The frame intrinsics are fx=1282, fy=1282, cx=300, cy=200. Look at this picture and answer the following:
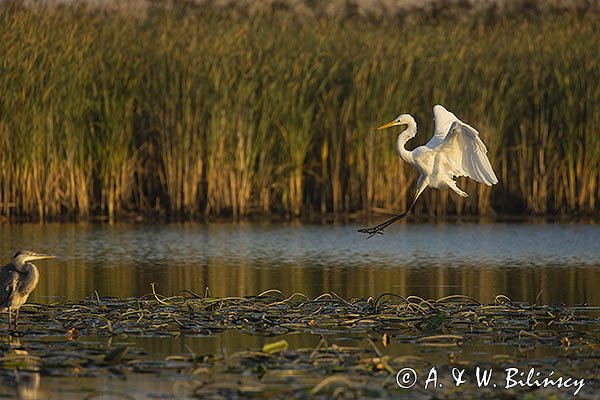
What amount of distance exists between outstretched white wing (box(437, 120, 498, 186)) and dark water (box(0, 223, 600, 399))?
871mm

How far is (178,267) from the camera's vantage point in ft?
37.0

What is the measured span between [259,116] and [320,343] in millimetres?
9213

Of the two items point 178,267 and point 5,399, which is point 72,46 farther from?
point 5,399

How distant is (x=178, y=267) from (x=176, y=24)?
5.50 meters

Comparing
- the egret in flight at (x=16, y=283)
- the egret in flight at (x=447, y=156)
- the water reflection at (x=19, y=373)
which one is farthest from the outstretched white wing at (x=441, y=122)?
the water reflection at (x=19, y=373)

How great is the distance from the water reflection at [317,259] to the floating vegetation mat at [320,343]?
944 millimetres

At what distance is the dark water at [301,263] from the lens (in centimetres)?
730

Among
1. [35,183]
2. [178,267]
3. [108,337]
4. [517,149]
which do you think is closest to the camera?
[108,337]

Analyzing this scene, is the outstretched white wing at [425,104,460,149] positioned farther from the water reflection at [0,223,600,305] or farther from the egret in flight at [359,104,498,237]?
the water reflection at [0,223,600,305]

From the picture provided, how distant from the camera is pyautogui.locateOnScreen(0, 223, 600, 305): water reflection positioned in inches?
387

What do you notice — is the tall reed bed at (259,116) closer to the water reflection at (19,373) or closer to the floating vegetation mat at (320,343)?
the floating vegetation mat at (320,343)

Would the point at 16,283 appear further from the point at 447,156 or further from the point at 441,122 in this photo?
the point at 441,122

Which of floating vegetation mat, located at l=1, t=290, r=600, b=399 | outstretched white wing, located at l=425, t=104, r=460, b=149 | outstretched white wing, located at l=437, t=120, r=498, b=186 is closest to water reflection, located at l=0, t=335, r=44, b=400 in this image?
floating vegetation mat, located at l=1, t=290, r=600, b=399

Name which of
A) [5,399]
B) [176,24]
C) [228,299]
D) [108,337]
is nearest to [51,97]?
[176,24]
